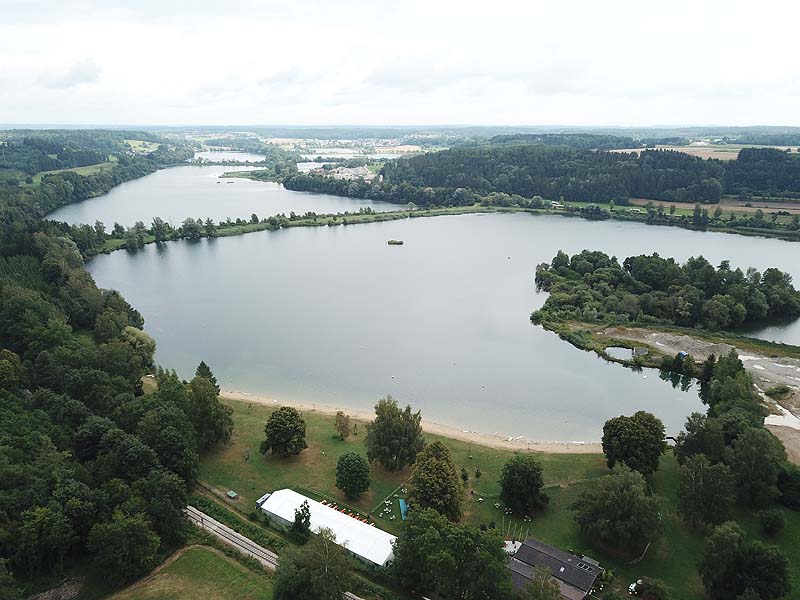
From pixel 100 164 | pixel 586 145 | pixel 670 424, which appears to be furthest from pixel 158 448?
pixel 586 145

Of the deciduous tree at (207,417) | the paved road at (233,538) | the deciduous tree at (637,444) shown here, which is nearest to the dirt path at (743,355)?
the deciduous tree at (637,444)

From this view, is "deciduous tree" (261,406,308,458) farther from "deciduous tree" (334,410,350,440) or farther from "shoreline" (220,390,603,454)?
"shoreline" (220,390,603,454)

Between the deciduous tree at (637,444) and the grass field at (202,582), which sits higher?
the deciduous tree at (637,444)

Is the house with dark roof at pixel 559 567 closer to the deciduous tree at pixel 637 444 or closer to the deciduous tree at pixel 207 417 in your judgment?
the deciduous tree at pixel 637 444

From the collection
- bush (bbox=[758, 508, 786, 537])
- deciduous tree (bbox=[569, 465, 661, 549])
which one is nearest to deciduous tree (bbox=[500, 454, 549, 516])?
deciduous tree (bbox=[569, 465, 661, 549])

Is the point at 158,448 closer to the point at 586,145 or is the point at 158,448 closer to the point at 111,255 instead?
the point at 111,255

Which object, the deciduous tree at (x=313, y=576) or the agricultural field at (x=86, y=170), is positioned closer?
the deciduous tree at (x=313, y=576)

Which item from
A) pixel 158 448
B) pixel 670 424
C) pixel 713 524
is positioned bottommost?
pixel 670 424

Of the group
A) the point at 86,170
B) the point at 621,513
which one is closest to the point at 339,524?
the point at 621,513
